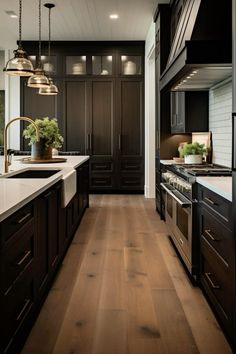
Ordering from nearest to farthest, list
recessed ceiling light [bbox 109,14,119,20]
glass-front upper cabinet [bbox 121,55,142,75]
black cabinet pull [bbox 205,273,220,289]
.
A: black cabinet pull [bbox 205,273,220,289] → recessed ceiling light [bbox 109,14,119,20] → glass-front upper cabinet [bbox 121,55,142,75]

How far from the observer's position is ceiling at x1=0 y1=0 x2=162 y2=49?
6.42 meters

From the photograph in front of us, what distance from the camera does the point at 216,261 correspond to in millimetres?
2660

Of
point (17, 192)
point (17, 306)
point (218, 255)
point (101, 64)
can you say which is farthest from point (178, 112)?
point (17, 306)

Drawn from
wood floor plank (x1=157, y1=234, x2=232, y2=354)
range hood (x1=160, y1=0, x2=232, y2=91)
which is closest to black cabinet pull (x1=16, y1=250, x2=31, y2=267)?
wood floor plank (x1=157, y1=234, x2=232, y2=354)

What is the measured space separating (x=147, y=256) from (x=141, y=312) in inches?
55.8

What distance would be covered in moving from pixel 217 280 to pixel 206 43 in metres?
1.94

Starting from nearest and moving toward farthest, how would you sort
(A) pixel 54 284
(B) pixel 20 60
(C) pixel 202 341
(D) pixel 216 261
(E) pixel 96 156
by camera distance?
1. (C) pixel 202 341
2. (D) pixel 216 261
3. (A) pixel 54 284
4. (B) pixel 20 60
5. (E) pixel 96 156

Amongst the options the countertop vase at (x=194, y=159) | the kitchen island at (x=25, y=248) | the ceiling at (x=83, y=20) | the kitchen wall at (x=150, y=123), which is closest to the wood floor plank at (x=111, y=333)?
the kitchen island at (x=25, y=248)

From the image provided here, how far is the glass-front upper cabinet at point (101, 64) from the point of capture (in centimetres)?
894

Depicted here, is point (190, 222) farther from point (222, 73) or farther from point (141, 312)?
point (222, 73)

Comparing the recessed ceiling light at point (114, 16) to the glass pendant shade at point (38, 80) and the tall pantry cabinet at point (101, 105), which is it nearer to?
the tall pantry cabinet at point (101, 105)

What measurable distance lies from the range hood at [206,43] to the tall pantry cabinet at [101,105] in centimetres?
462

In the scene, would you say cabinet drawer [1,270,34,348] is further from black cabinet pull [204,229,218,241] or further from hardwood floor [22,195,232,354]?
black cabinet pull [204,229,218,241]

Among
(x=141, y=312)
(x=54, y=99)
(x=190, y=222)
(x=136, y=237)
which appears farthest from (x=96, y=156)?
(x=141, y=312)
